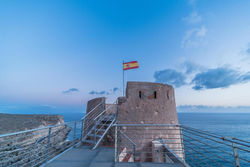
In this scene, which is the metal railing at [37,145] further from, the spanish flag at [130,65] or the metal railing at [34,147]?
the spanish flag at [130,65]

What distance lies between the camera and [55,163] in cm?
378

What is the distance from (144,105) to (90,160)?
4.17 m

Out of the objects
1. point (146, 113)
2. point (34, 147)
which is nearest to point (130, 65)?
point (146, 113)

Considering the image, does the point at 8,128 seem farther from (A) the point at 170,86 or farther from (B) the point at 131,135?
(A) the point at 170,86

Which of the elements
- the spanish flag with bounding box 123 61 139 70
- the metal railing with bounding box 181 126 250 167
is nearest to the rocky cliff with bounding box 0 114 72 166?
the metal railing with bounding box 181 126 250 167

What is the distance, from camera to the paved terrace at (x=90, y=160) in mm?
3588

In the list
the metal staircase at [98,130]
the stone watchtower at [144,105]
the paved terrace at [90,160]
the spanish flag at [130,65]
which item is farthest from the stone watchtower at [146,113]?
the spanish flag at [130,65]

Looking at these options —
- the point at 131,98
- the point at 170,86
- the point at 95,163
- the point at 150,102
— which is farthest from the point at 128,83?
the point at 95,163

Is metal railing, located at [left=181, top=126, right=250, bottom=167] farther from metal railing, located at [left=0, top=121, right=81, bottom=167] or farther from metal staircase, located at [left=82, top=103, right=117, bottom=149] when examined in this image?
metal railing, located at [left=0, top=121, right=81, bottom=167]

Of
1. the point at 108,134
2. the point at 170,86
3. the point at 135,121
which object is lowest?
the point at 108,134

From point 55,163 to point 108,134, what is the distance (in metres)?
4.22

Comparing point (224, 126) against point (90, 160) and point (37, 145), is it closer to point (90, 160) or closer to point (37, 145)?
point (90, 160)

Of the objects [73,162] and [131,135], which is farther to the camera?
[131,135]

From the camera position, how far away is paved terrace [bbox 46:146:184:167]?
3588 mm
